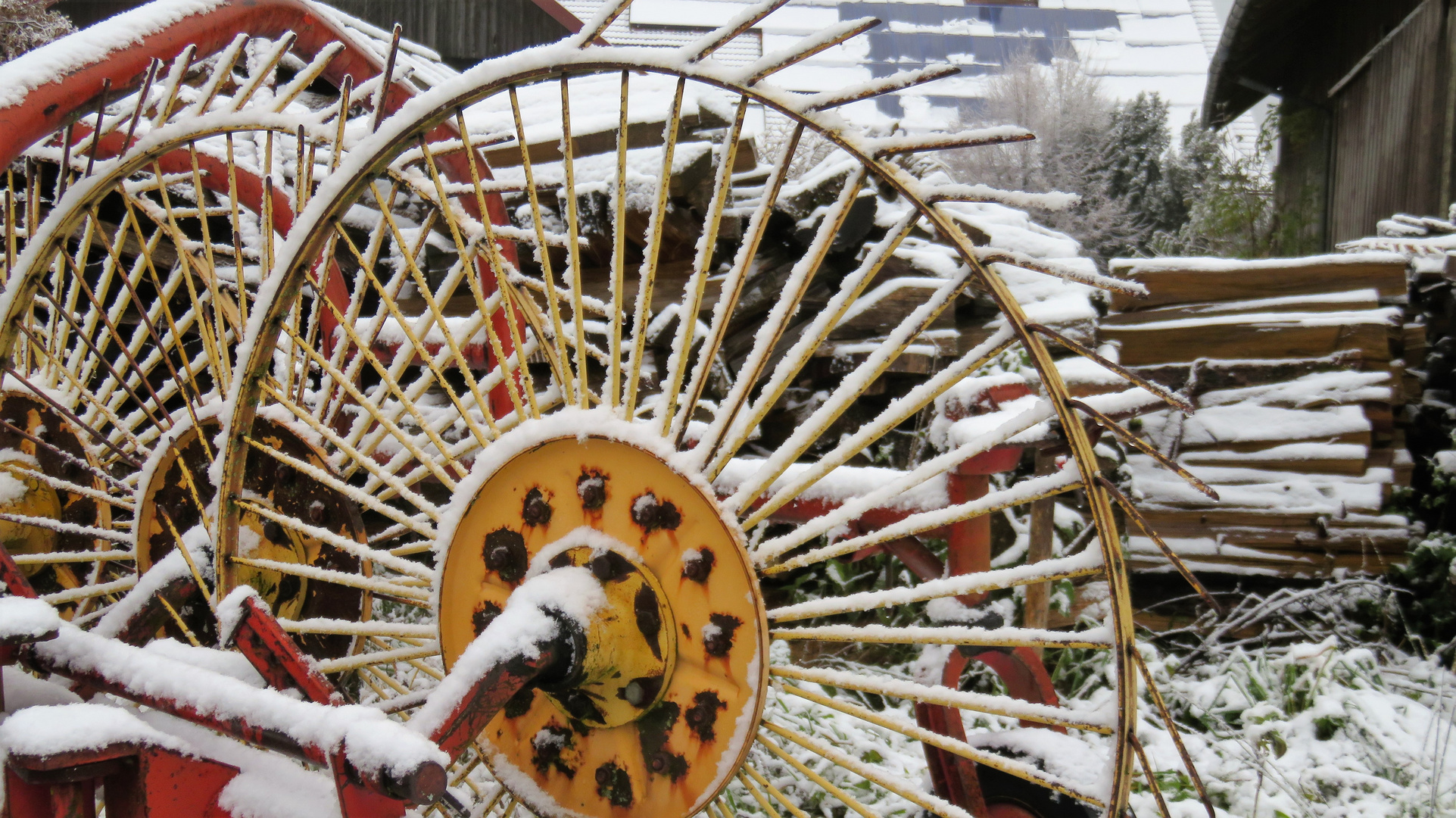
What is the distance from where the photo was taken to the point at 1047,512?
2738 mm

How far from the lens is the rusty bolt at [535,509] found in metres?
1.19

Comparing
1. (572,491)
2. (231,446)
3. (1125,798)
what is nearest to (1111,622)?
(1125,798)

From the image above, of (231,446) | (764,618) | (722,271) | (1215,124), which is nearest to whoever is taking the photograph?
(764,618)

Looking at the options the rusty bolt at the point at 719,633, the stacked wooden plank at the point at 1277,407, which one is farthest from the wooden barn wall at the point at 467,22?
the rusty bolt at the point at 719,633

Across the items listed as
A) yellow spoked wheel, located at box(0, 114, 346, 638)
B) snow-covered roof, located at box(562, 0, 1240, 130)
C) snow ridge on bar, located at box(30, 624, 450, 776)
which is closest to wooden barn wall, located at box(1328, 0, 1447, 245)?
snow-covered roof, located at box(562, 0, 1240, 130)

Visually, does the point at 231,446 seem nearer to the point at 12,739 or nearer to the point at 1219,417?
the point at 12,739

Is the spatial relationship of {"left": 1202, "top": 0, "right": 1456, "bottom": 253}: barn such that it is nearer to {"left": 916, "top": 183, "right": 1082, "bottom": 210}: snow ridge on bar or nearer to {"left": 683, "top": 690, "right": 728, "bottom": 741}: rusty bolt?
{"left": 916, "top": 183, "right": 1082, "bottom": 210}: snow ridge on bar

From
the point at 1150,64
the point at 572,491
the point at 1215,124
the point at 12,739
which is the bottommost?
the point at 12,739

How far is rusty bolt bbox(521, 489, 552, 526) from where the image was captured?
1.19 metres

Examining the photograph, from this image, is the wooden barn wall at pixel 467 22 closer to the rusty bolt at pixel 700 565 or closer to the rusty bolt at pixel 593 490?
the rusty bolt at pixel 593 490

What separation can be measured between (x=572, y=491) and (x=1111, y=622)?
0.66 meters

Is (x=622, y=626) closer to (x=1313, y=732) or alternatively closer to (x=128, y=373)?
(x=1313, y=732)

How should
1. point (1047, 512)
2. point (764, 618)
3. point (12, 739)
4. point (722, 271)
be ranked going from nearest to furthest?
point (12, 739), point (764, 618), point (1047, 512), point (722, 271)

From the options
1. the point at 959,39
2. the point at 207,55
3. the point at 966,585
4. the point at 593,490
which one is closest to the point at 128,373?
the point at 207,55
